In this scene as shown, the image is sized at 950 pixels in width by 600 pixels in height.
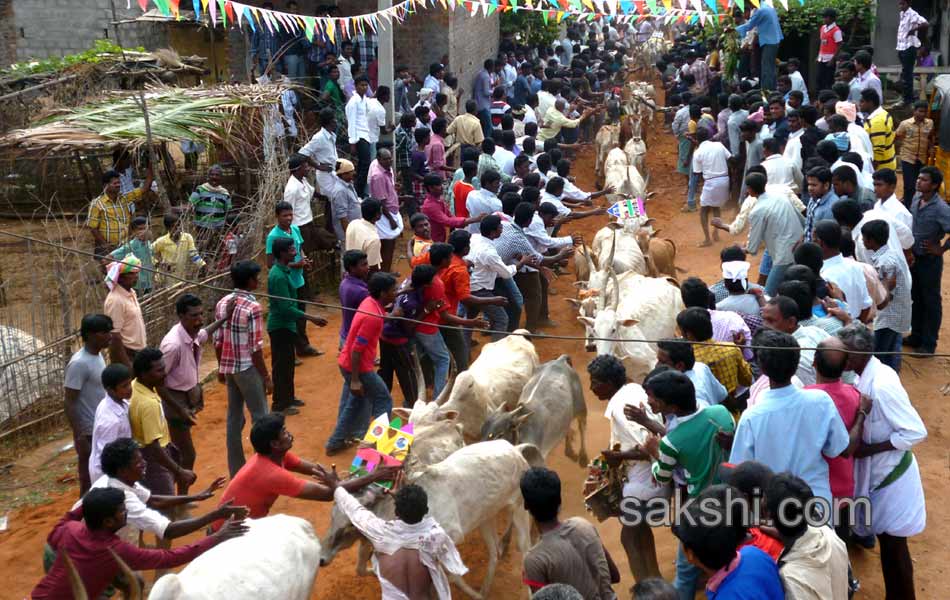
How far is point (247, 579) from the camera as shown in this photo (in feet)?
17.3

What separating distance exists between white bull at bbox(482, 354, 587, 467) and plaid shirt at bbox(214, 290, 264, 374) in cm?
200

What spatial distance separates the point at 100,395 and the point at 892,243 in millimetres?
7028

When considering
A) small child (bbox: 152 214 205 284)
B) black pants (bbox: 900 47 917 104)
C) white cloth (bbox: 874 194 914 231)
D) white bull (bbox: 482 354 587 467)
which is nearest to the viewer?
white bull (bbox: 482 354 587 467)

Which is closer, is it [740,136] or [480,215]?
[480,215]

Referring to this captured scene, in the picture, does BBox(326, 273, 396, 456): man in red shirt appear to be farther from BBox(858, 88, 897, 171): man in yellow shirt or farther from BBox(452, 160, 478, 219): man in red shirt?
BBox(858, 88, 897, 171): man in yellow shirt

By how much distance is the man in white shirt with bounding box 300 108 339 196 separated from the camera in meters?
13.0

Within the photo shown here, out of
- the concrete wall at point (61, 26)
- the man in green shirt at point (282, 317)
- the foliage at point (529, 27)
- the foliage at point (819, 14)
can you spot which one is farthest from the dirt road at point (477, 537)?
the foliage at point (529, 27)

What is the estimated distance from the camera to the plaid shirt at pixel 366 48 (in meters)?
18.5

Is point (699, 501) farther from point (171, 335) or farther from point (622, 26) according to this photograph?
point (622, 26)

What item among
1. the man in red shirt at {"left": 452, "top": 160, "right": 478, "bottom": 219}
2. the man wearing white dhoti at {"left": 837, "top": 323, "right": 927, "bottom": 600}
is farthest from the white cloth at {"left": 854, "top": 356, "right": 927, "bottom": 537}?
the man in red shirt at {"left": 452, "top": 160, "right": 478, "bottom": 219}

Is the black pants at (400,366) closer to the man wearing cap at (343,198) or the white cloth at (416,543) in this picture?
the white cloth at (416,543)

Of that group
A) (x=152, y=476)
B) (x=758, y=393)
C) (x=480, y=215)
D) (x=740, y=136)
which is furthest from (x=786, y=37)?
(x=152, y=476)

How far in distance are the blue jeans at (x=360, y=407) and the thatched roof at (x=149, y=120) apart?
5.07 m

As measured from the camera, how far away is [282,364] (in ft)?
31.4
